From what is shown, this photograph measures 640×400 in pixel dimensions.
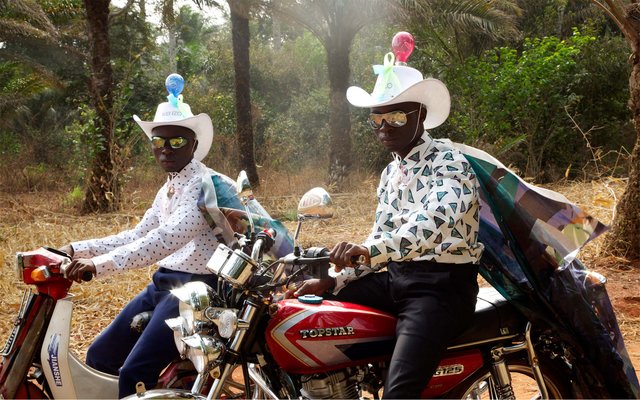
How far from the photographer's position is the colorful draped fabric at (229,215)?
3.66 metres

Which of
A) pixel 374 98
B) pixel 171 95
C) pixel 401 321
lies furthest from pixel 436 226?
pixel 171 95

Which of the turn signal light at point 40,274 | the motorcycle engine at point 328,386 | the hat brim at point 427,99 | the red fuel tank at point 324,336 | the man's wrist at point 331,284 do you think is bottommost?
the motorcycle engine at point 328,386

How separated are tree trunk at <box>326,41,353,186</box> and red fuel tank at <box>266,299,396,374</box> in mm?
14202

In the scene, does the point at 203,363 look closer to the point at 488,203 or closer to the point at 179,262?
the point at 179,262

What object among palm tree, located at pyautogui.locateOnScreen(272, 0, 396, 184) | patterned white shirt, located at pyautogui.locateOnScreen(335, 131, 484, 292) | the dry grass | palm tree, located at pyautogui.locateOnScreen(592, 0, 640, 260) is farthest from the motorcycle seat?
palm tree, located at pyautogui.locateOnScreen(272, 0, 396, 184)

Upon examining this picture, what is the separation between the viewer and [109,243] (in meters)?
4.12

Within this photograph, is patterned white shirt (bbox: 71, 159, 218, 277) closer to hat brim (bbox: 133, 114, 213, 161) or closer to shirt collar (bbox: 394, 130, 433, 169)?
hat brim (bbox: 133, 114, 213, 161)

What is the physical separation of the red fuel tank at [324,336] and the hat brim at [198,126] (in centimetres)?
139

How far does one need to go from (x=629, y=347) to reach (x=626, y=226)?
2675 mm

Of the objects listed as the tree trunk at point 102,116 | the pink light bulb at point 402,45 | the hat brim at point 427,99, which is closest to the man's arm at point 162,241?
the hat brim at point 427,99

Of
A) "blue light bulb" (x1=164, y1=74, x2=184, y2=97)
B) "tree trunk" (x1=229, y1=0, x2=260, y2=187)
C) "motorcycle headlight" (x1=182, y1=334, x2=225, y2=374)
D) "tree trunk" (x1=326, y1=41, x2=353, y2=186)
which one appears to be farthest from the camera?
"tree trunk" (x1=326, y1=41, x2=353, y2=186)

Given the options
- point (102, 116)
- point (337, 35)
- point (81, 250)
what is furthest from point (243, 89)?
point (81, 250)

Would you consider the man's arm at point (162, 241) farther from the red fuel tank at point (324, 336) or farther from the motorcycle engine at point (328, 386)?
the motorcycle engine at point (328, 386)

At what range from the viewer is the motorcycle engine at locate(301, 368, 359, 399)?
317 cm
